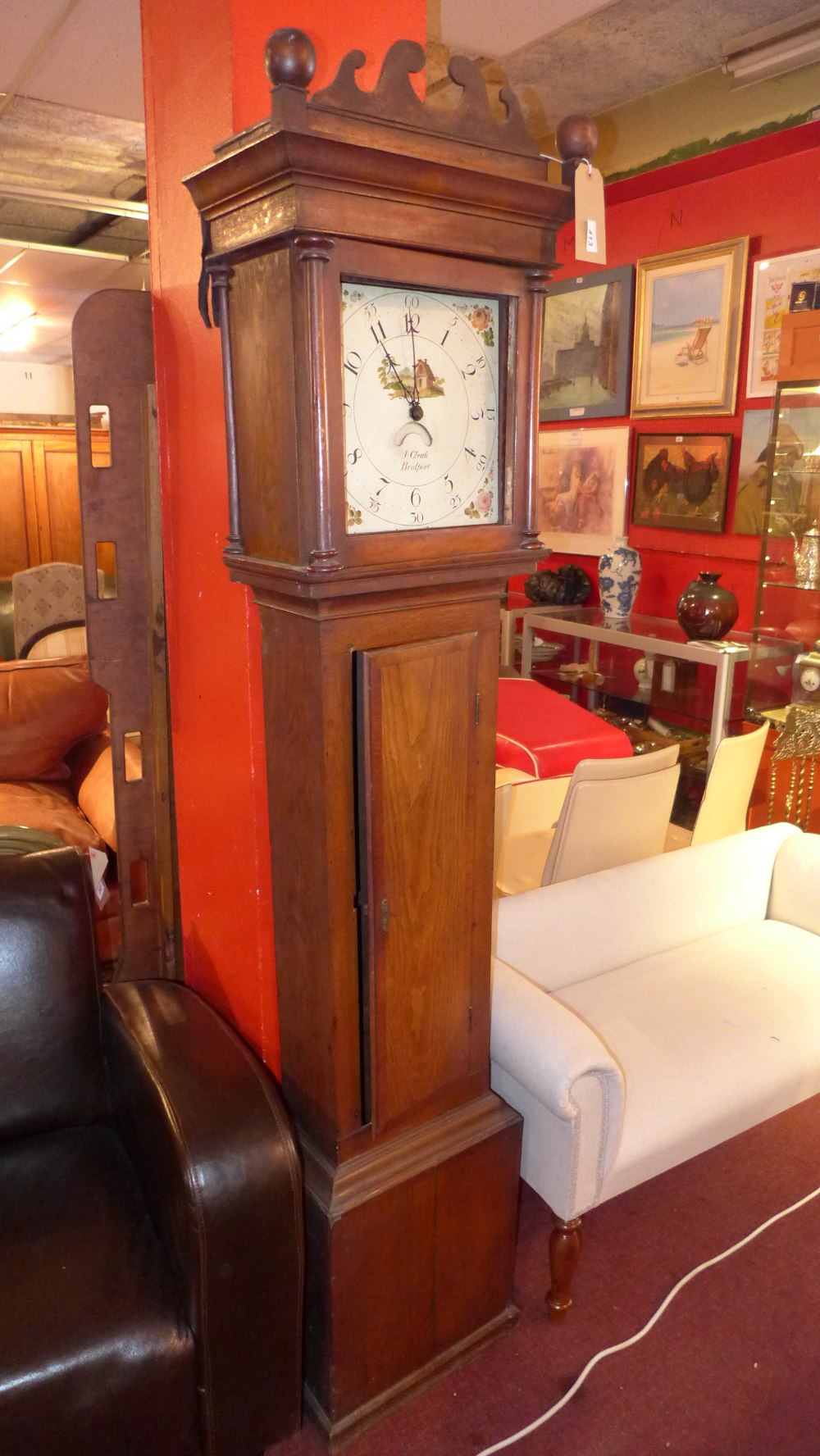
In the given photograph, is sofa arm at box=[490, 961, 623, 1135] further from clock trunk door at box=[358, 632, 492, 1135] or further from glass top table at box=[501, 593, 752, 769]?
glass top table at box=[501, 593, 752, 769]

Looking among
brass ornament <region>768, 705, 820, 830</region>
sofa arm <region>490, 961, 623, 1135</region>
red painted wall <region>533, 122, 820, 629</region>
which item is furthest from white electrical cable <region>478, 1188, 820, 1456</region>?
red painted wall <region>533, 122, 820, 629</region>

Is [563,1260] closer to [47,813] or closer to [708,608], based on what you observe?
[47,813]

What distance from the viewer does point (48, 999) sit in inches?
63.1

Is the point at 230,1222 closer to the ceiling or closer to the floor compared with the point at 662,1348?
closer to the ceiling

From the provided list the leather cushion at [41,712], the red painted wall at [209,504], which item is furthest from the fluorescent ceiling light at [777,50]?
the leather cushion at [41,712]

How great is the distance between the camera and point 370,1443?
1.54 metres

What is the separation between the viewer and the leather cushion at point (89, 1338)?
3.98 feet

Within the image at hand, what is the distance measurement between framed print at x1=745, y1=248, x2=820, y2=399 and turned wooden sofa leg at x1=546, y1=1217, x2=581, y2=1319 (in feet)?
9.37

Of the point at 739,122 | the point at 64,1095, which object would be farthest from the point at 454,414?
the point at 739,122

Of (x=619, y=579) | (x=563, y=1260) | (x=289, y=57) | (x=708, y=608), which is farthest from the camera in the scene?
(x=619, y=579)

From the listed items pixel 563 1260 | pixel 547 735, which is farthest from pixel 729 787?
pixel 563 1260

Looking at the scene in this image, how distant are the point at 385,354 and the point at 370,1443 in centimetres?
161

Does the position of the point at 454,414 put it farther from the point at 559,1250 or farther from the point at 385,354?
the point at 559,1250

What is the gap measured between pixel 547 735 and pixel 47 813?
4.67 feet
